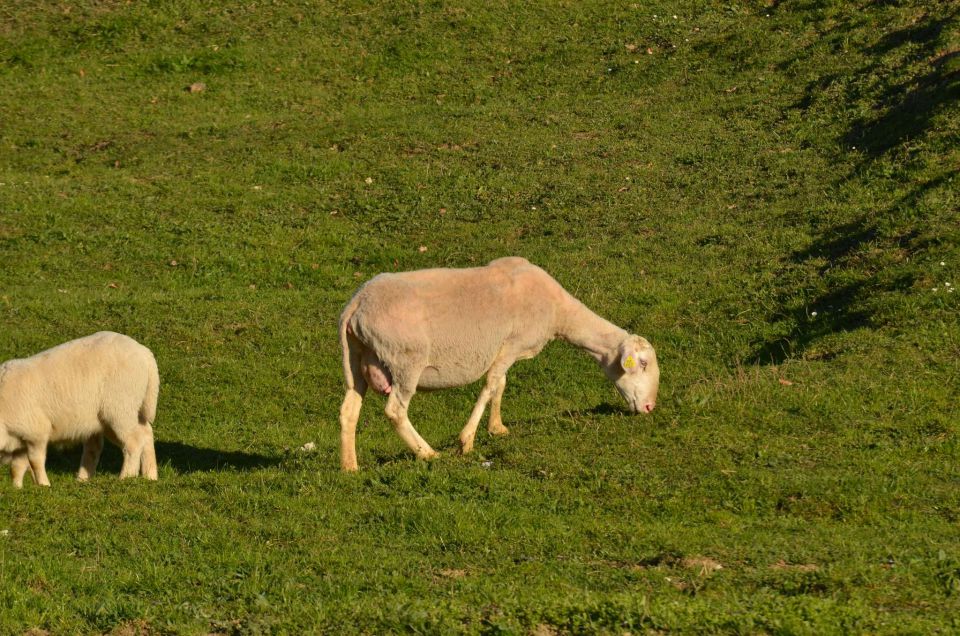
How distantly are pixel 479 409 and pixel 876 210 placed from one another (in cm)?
961

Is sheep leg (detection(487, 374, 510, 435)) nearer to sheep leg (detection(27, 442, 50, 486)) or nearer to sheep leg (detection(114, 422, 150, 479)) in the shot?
sheep leg (detection(114, 422, 150, 479))

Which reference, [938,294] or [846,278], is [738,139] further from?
[938,294]

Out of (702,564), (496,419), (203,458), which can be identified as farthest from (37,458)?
(702,564)

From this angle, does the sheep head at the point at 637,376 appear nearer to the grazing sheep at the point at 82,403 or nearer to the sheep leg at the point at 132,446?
the grazing sheep at the point at 82,403

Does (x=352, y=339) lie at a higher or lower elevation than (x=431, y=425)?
higher

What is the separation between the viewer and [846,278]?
17.1 metres

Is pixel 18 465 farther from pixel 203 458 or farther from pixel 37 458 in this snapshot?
pixel 203 458

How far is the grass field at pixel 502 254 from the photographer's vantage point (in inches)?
336

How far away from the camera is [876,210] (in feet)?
63.4

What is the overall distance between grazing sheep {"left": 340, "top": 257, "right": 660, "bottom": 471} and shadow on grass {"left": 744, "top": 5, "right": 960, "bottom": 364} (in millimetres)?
3120

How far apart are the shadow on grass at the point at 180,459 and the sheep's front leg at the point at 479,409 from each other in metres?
2.30

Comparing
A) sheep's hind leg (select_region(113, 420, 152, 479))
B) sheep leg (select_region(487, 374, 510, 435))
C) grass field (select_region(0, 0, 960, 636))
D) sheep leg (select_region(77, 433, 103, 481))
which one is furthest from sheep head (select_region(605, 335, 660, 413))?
sheep leg (select_region(77, 433, 103, 481))

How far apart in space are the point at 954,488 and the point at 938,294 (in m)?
5.39

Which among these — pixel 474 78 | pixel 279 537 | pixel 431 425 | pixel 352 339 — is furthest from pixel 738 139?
pixel 279 537
